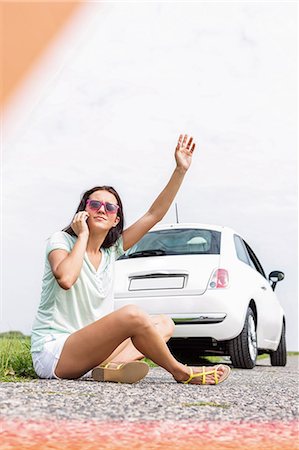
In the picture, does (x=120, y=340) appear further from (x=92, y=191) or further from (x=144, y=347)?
(x=92, y=191)

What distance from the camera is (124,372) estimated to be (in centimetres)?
429

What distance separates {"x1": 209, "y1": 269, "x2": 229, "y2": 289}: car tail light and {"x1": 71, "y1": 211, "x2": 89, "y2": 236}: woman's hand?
8.70 feet

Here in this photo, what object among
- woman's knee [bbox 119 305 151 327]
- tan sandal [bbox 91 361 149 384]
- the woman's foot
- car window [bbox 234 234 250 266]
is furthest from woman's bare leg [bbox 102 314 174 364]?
car window [bbox 234 234 250 266]

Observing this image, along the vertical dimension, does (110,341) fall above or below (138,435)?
above

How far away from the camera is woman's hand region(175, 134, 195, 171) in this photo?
485 cm

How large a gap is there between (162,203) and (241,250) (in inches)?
120

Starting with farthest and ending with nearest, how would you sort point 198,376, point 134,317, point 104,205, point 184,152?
point 184,152, point 104,205, point 198,376, point 134,317

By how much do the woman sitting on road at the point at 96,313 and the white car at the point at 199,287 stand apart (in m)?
2.05

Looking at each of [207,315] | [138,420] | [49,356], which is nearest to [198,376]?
[49,356]

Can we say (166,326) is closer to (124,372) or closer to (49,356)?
(124,372)

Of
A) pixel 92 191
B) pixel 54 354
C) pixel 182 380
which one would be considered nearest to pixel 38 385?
pixel 54 354

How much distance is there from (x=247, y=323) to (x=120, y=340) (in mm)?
3180

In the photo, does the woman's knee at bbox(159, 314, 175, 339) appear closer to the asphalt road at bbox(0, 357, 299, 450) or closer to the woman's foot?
the woman's foot

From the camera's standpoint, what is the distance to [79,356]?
4.23m
